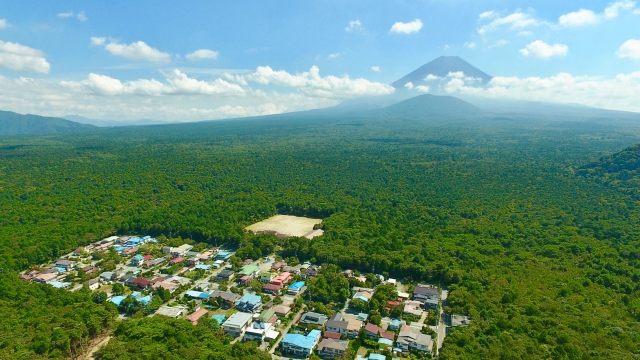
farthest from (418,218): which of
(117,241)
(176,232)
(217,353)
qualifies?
(117,241)

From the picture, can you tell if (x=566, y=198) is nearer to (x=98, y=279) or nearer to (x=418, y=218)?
(x=418, y=218)

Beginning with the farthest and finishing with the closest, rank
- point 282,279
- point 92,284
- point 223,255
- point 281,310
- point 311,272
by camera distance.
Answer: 1. point 223,255
2. point 311,272
3. point 282,279
4. point 92,284
5. point 281,310

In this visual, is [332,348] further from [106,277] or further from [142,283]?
[106,277]

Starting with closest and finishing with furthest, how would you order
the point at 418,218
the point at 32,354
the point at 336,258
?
1. the point at 32,354
2. the point at 336,258
3. the point at 418,218

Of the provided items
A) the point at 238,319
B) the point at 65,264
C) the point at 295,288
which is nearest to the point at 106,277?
the point at 65,264

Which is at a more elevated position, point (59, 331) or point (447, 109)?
point (447, 109)
